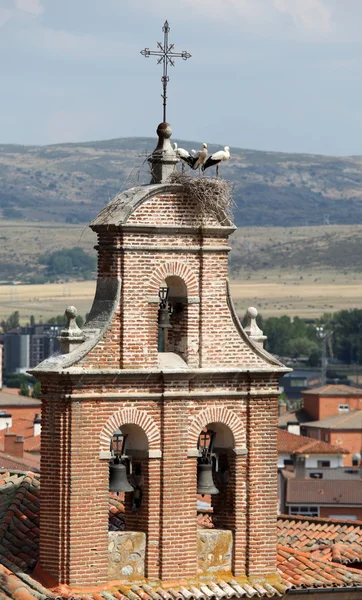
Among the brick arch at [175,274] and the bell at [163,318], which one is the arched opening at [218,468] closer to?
the bell at [163,318]

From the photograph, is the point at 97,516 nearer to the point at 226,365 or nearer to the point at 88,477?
the point at 88,477

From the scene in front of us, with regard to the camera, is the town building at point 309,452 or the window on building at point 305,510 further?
the town building at point 309,452

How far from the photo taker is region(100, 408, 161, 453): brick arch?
98.5ft

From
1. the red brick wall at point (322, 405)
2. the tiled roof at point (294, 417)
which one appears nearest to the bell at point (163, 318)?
the tiled roof at point (294, 417)

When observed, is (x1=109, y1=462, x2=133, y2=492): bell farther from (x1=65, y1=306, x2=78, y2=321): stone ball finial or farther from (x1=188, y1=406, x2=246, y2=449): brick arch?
(x1=65, y1=306, x2=78, y2=321): stone ball finial

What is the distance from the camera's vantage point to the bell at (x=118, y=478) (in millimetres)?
30359

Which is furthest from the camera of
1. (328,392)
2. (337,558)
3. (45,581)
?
(328,392)

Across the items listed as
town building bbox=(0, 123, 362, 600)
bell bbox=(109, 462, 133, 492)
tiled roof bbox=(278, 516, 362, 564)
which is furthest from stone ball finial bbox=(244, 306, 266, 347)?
tiled roof bbox=(278, 516, 362, 564)

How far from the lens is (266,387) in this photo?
3155 centimetres

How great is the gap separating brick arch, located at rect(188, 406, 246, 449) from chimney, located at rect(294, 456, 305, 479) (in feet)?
224

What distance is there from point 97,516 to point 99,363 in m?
1.96

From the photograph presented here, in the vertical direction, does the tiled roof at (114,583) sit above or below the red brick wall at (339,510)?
above

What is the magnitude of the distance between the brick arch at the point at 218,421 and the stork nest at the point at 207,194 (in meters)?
2.54

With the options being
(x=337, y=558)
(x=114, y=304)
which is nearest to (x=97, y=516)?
(x=114, y=304)
